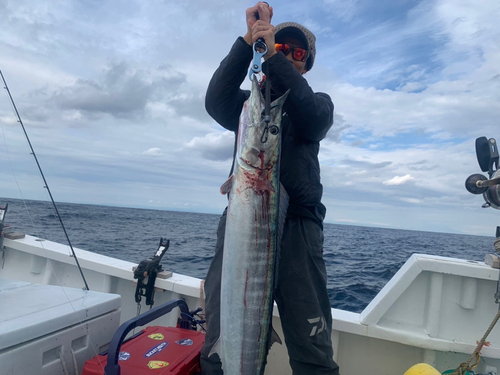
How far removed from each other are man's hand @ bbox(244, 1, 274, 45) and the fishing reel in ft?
7.73

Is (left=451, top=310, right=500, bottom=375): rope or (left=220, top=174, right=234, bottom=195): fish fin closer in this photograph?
(left=220, top=174, right=234, bottom=195): fish fin

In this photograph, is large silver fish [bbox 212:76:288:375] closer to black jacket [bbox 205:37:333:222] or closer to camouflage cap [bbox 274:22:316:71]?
black jacket [bbox 205:37:333:222]

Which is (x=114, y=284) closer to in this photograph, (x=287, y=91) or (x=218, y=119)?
(x=218, y=119)

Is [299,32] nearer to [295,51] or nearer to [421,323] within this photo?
[295,51]

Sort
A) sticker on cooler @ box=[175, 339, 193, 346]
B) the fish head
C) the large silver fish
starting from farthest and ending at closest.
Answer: sticker on cooler @ box=[175, 339, 193, 346]
the fish head
the large silver fish

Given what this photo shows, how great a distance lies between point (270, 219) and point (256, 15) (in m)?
1.27

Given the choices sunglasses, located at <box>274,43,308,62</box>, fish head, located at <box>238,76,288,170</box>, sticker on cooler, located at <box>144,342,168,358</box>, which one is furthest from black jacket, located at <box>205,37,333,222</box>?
sticker on cooler, located at <box>144,342,168,358</box>

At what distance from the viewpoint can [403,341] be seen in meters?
3.00

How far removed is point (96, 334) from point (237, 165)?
1745 mm

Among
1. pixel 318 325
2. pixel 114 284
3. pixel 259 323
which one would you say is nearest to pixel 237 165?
pixel 259 323

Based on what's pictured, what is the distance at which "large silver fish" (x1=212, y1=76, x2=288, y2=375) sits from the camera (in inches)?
69.1

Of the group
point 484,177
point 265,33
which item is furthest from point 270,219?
point 484,177

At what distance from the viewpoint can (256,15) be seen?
1982mm

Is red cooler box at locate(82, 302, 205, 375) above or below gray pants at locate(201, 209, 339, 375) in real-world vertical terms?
below
